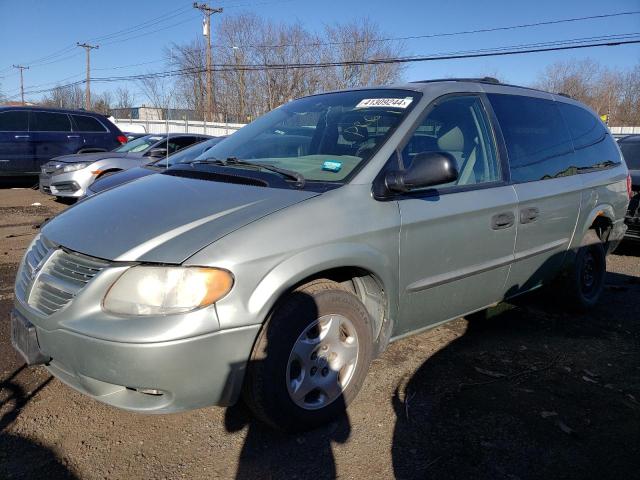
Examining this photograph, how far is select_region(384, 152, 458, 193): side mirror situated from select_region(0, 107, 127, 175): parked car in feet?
35.3

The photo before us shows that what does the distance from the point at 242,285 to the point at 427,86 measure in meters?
1.92

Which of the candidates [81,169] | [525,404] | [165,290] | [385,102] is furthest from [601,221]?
[81,169]

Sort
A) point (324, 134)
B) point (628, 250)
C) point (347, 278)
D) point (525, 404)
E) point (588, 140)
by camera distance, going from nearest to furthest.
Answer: point (347, 278) → point (525, 404) → point (324, 134) → point (588, 140) → point (628, 250)

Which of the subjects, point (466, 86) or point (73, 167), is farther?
point (73, 167)

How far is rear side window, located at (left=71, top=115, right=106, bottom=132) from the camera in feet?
39.5

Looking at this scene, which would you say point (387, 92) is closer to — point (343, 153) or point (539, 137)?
point (343, 153)

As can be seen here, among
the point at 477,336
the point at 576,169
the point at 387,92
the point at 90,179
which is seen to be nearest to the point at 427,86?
the point at 387,92

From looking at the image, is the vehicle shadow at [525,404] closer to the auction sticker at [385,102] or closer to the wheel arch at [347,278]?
the wheel arch at [347,278]

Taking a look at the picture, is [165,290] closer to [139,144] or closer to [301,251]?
[301,251]

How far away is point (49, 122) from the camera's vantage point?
38.7ft

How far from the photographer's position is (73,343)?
7.25 ft

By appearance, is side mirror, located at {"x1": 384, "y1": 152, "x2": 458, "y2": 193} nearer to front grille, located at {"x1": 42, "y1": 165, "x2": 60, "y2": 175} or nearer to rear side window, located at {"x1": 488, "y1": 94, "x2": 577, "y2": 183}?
rear side window, located at {"x1": 488, "y1": 94, "x2": 577, "y2": 183}

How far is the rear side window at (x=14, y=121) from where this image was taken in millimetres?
11219

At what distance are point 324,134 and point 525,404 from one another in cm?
207
